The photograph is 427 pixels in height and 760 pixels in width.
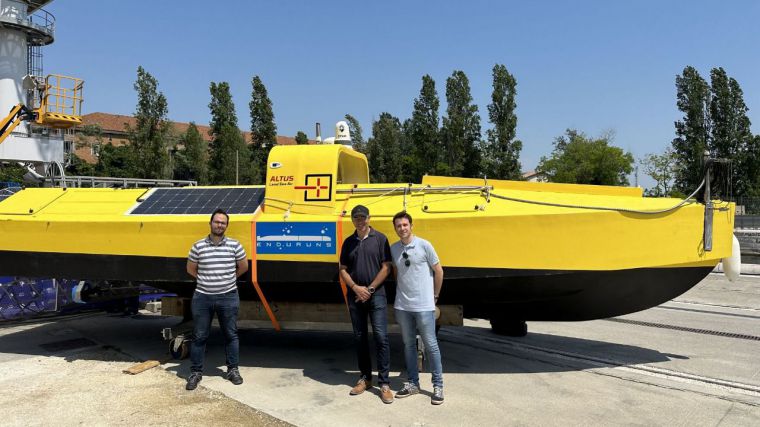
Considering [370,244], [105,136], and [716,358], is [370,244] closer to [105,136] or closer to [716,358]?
[716,358]

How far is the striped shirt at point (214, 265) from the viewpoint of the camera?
4.57m

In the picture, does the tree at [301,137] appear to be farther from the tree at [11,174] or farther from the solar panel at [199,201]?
the solar panel at [199,201]

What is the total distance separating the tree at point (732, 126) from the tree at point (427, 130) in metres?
19.4

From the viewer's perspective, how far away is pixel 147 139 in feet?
111

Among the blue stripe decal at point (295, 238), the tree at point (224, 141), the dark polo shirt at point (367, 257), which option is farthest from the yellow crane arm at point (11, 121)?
the tree at point (224, 141)

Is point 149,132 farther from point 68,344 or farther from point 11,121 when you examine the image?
point 68,344

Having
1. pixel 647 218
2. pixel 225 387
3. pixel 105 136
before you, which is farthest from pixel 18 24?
pixel 105 136

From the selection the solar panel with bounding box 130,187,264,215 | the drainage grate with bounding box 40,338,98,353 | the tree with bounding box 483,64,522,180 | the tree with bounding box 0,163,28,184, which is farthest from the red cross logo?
the tree with bounding box 0,163,28,184

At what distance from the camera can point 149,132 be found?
34.0m

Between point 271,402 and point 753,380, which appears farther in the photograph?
point 753,380

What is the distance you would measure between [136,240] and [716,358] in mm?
6462

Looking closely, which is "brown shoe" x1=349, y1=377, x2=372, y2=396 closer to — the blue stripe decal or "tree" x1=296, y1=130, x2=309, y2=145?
the blue stripe decal

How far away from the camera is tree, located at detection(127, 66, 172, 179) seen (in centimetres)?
3366

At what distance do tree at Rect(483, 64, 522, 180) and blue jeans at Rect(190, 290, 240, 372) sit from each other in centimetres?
3239
